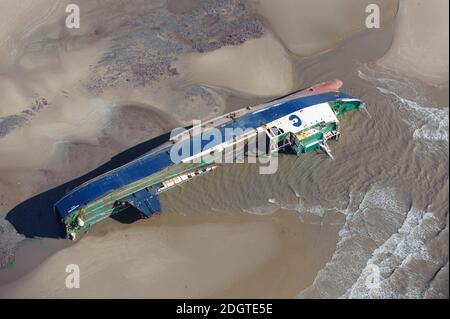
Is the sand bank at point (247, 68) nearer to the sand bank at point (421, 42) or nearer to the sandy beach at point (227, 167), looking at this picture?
the sandy beach at point (227, 167)

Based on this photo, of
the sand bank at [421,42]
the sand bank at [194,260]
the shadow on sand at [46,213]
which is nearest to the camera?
the sand bank at [194,260]

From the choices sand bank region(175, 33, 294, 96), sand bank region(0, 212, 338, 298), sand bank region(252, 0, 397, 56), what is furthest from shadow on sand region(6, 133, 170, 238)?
sand bank region(252, 0, 397, 56)

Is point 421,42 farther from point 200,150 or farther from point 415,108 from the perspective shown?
point 200,150

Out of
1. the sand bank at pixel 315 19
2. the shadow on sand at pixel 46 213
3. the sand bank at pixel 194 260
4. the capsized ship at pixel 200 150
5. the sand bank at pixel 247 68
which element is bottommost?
the sand bank at pixel 194 260

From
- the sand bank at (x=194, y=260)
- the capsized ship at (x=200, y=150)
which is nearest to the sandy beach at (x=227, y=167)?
the sand bank at (x=194, y=260)

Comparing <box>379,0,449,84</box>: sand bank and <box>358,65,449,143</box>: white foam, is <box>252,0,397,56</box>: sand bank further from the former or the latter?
<box>358,65,449,143</box>: white foam

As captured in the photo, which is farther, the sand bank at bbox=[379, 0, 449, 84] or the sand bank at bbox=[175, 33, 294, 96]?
the sand bank at bbox=[379, 0, 449, 84]
